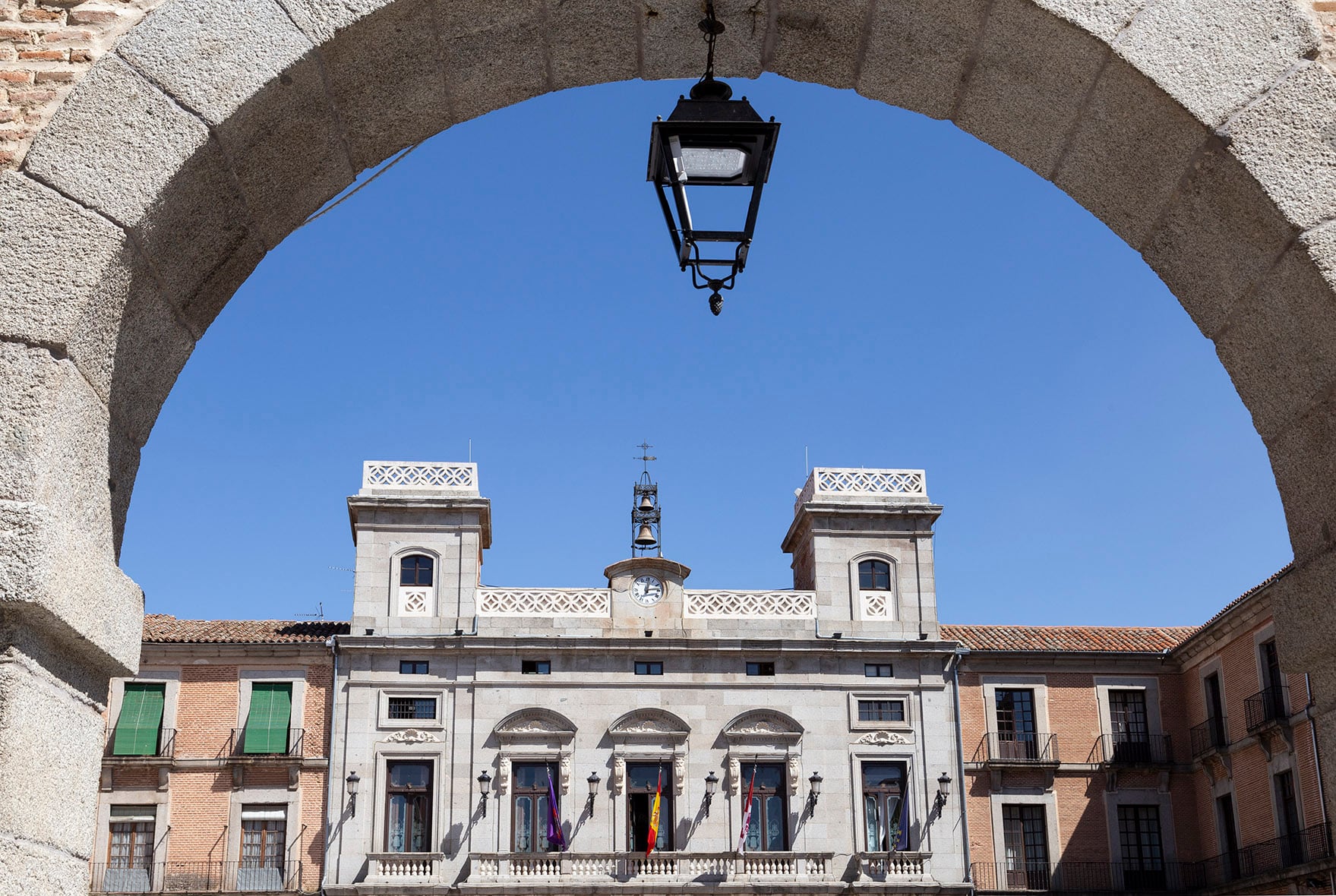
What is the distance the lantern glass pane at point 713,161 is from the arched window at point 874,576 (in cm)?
2462

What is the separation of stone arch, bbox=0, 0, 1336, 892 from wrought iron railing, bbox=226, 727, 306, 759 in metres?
23.6

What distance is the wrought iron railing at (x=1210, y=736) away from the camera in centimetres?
2705

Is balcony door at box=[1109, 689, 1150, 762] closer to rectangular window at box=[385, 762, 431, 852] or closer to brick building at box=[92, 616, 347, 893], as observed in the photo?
rectangular window at box=[385, 762, 431, 852]

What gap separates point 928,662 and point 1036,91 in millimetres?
24698

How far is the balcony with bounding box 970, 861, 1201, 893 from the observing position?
2675cm

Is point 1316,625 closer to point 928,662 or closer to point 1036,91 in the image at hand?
point 1036,91

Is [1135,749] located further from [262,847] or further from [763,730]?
[262,847]

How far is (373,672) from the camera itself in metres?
26.8

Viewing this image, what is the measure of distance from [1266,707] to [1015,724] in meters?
4.94

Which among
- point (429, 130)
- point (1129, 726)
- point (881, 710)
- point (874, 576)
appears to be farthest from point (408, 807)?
point (429, 130)

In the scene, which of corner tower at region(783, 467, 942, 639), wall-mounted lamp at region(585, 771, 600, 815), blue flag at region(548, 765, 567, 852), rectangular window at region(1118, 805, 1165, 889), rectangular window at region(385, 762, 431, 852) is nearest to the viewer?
blue flag at region(548, 765, 567, 852)

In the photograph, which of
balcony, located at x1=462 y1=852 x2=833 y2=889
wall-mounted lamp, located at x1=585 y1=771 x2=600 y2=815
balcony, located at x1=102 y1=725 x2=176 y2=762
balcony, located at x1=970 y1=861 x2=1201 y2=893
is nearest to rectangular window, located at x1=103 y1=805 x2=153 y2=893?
balcony, located at x1=102 y1=725 x2=176 y2=762

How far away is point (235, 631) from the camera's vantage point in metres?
28.1

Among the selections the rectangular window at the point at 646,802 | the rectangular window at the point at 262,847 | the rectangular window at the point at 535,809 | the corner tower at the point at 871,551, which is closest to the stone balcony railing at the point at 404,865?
the rectangular window at the point at 535,809
